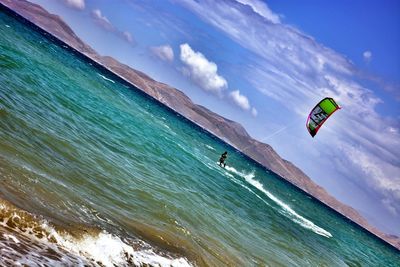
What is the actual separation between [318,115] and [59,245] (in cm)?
2499

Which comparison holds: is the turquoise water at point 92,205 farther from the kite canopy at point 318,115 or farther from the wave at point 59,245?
the kite canopy at point 318,115

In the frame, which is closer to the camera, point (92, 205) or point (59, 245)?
point (59, 245)

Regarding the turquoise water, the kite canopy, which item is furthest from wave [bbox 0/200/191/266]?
the kite canopy

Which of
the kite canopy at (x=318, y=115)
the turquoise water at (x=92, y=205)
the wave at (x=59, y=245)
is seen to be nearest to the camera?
the wave at (x=59, y=245)

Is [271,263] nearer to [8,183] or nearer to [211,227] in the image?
[211,227]

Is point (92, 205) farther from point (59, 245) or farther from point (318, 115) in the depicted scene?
point (318, 115)

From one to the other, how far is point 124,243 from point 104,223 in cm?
110

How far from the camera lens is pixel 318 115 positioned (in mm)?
30922

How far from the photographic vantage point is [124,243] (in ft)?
36.6

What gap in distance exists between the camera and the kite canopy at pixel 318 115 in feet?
96.2

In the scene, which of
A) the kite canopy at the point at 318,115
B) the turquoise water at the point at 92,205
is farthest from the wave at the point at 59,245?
the kite canopy at the point at 318,115

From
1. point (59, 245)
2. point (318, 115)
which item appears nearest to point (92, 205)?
point (59, 245)

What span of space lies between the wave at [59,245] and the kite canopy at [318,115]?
20.9m

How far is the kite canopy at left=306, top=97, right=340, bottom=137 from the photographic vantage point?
2931 cm
